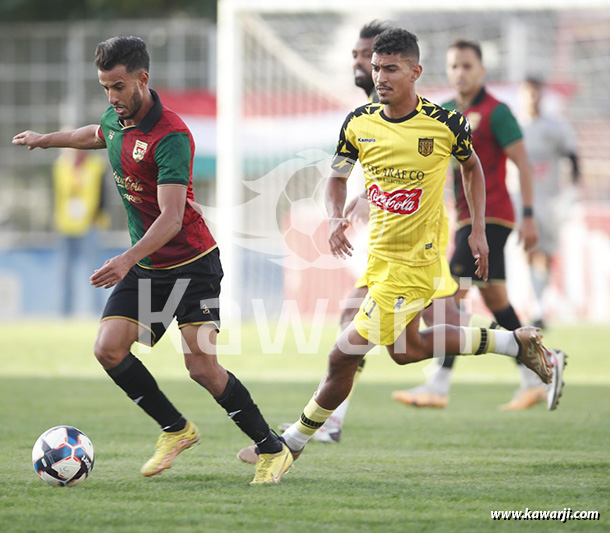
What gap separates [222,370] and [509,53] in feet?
44.6

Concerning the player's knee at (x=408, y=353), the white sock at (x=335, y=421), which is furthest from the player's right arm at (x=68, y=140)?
the white sock at (x=335, y=421)

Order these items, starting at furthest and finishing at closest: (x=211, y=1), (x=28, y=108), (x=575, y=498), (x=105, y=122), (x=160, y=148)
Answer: (x=211, y=1) < (x=28, y=108) < (x=105, y=122) < (x=160, y=148) < (x=575, y=498)

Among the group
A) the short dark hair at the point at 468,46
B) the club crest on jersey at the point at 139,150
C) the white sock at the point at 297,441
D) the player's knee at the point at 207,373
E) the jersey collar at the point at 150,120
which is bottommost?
the white sock at the point at 297,441

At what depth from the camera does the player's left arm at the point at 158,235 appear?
4.47m

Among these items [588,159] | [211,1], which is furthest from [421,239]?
[211,1]

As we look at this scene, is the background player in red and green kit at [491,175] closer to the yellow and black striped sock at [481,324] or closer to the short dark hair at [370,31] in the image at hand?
the yellow and black striped sock at [481,324]

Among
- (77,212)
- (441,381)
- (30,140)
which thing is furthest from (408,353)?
(77,212)

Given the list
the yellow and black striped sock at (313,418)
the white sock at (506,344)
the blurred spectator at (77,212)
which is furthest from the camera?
the blurred spectator at (77,212)

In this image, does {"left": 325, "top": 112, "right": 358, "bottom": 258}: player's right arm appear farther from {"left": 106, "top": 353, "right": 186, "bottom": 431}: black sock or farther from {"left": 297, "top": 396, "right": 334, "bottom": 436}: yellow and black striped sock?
{"left": 106, "top": 353, "right": 186, "bottom": 431}: black sock

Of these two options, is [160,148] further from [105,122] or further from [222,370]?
[222,370]

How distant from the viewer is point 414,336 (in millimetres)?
5340

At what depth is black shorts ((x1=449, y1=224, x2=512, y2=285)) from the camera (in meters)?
7.25

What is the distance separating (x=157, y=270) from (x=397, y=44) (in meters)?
1.56

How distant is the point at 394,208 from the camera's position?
5234mm
